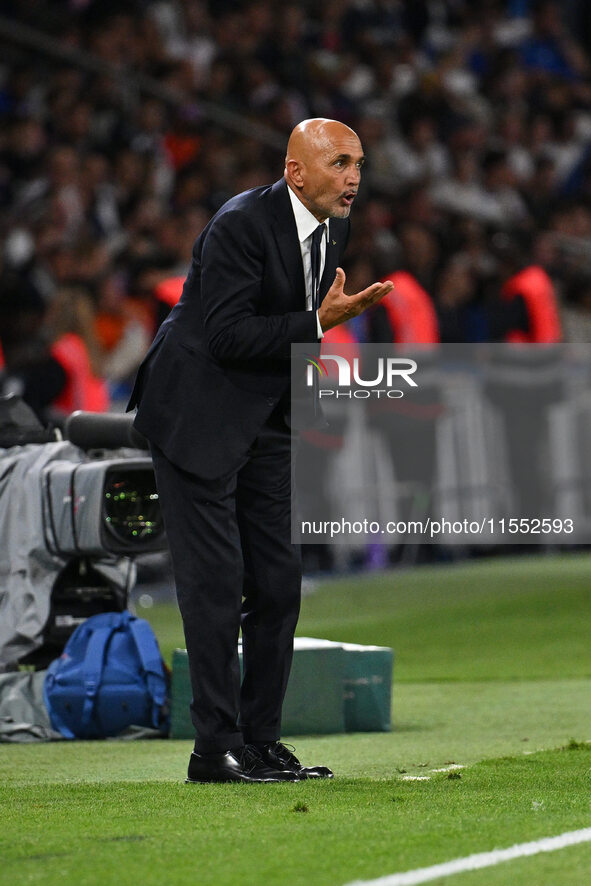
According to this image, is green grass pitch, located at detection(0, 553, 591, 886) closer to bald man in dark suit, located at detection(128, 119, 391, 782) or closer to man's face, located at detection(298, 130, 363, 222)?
bald man in dark suit, located at detection(128, 119, 391, 782)

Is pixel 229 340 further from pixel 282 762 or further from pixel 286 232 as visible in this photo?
pixel 282 762

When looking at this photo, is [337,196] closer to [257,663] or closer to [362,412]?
[362,412]

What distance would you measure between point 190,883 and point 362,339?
9.03 metres

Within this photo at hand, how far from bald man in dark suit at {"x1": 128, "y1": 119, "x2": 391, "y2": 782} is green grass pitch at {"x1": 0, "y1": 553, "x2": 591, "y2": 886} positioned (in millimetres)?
304

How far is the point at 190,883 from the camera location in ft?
9.50

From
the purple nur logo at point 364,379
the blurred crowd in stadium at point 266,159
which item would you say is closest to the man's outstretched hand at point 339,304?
the purple nur logo at point 364,379

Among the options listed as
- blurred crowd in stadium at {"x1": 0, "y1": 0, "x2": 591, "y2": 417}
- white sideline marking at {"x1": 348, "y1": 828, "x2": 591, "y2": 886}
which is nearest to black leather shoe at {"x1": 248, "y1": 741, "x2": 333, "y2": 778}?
white sideline marking at {"x1": 348, "y1": 828, "x2": 591, "y2": 886}

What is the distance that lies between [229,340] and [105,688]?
2225mm

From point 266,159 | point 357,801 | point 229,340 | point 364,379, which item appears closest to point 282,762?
point 357,801

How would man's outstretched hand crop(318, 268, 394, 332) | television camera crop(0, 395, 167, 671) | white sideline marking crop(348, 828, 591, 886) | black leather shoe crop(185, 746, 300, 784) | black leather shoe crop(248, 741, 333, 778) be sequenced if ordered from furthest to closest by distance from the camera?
1. television camera crop(0, 395, 167, 671)
2. black leather shoe crop(248, 741, 333, 778)
3. black leather shoe crop(185, 746, 300, 784)
4. man's outstretched hand crop(318, 268, 394, 332)
5. white sideline marking crop(348, 828, 591, 886)

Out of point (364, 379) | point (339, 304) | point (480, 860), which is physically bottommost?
point (480, 860)

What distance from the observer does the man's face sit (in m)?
4.18

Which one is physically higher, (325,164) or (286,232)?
(325,164)

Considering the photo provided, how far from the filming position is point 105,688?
594cm
